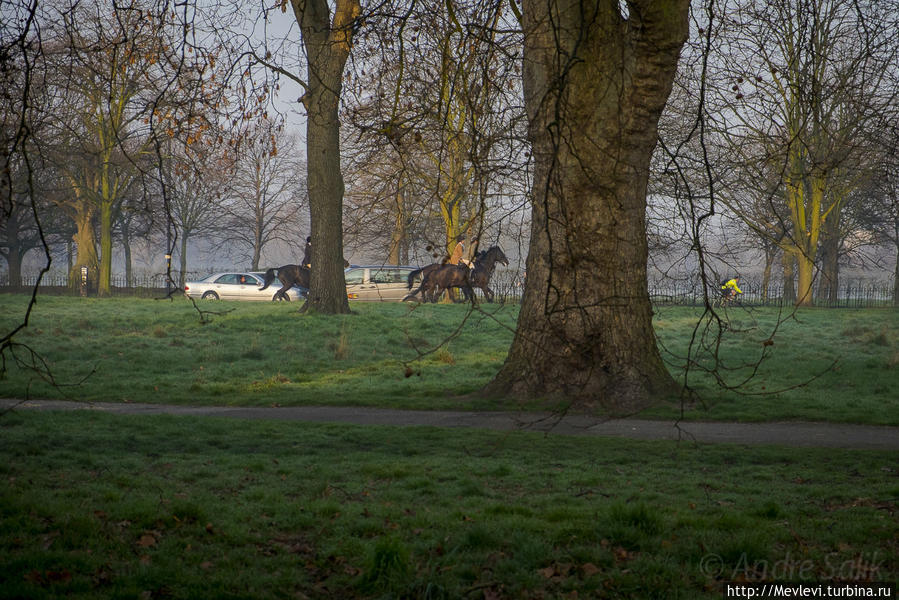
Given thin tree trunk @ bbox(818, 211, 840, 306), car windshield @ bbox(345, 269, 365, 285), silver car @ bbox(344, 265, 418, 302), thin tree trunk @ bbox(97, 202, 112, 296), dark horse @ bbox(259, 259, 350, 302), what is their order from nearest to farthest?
1. dark horse @ bbox(259, 259, 350, 302)
2. silver car @ bbox(344, 265, 418, 302)
3. car windshield @ bbox(345, 269, 365, 285)
4. thin tree trunk @ bbox(97, 202, 112, 296)
5. thin tree trunk @ bbox(818, 211, 840, 306)

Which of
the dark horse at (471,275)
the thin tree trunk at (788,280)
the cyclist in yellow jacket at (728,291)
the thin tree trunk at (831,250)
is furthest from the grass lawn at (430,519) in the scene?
the thin tree trunk at (788,280)

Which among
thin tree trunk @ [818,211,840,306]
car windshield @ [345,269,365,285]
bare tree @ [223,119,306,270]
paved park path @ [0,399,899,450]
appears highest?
bare tree @ [223,119,306,270]

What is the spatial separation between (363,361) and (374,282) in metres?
17.3

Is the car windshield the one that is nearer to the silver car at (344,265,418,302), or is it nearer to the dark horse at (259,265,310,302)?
the silver car at (344,265,418,302)

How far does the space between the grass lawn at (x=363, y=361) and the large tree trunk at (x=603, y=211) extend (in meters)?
0.58

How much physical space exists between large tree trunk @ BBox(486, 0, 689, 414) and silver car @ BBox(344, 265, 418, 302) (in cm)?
2297

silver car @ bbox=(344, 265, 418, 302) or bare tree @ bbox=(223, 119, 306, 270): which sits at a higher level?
bare tree @ bbox=(223, 119, 306, 270)

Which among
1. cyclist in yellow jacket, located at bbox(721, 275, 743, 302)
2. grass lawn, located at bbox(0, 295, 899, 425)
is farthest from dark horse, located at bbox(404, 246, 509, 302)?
cyclist in yellow jacket, located at bbox(721, 275, 743, 302)

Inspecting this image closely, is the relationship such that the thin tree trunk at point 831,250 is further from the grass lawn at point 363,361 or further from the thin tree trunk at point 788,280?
the grass lawn at point 363,361

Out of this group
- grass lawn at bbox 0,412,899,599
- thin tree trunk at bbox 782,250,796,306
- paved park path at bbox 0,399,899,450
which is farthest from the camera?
thin tree trunk at bbox 782,250,796,306

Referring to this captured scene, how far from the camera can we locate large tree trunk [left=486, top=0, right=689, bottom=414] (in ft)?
29.9

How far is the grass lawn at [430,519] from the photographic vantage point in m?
4.31

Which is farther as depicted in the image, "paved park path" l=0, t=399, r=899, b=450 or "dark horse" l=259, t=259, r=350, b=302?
"dark horse" l=259, t=259, r=350, b=302

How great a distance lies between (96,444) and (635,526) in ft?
17.8
